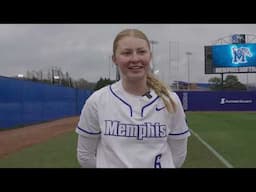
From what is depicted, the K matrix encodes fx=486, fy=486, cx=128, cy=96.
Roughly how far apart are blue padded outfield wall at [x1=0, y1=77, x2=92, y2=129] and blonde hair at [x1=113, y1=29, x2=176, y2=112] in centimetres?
1917

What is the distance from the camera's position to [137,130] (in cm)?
199

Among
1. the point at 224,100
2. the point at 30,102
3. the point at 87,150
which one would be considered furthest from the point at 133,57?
the point at 224,100

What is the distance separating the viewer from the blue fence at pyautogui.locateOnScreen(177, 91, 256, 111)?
4769 centimetres

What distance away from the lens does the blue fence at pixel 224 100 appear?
156 ft

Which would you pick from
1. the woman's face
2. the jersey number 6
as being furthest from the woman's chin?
the jersey number 6

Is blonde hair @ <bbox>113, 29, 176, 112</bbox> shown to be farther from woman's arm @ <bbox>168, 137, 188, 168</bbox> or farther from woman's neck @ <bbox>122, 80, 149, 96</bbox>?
woman's arm @ <bbox>168, 137, 188, 168</bbox>

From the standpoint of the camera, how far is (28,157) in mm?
11312

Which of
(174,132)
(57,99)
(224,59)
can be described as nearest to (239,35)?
(224,59)

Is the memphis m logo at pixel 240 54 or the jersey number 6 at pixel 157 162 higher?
the memphis m logo at pixel 240 54

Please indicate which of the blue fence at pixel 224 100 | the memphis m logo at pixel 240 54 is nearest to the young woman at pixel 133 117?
the blue fence at pixel 224 100

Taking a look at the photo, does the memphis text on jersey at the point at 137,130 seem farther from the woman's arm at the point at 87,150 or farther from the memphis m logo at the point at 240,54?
the memphis m logo at the point at 240,54

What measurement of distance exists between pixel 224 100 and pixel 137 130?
4710 centimetres
